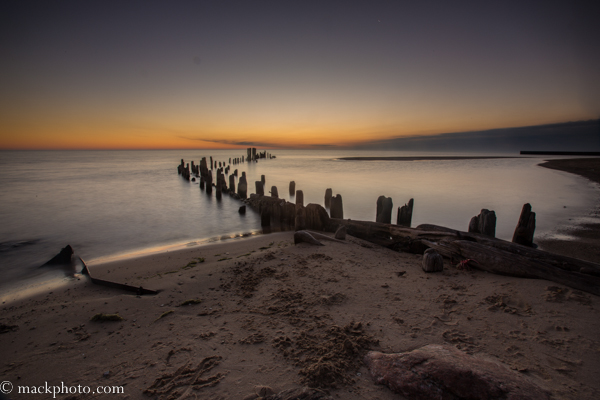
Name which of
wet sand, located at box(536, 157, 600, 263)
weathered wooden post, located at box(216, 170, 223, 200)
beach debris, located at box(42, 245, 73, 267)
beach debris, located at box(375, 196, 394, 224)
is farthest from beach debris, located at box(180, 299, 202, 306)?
weathered wooden post, located at box(216, 170, 223, 200)

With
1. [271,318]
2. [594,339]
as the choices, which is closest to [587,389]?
[594,339]

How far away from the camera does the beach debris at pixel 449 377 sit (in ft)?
6.40

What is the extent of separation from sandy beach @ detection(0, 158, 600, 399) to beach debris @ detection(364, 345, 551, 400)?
0.12 m

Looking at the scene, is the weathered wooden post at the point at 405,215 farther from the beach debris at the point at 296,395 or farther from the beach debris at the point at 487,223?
the beach debris at the point at 296,395

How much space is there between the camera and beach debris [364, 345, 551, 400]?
1951 millimetres

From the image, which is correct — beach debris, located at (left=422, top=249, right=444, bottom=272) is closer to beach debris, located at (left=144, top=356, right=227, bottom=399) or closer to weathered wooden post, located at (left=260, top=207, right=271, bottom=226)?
beach debris, located at (left=144, top=356, right=227, bottom=399)

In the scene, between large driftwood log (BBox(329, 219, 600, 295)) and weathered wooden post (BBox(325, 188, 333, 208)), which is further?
weathered wooden post (BBox(325, 188, 333, 208))

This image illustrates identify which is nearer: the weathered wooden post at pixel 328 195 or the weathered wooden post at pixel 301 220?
the weathered wooden post at pixel 301 220

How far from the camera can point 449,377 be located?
6.70ft

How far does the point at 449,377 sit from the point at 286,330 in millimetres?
1645

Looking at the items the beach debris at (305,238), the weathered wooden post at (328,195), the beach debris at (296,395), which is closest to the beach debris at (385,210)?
the beach debris at (305,238)

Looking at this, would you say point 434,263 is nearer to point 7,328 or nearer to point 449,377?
point 449,377

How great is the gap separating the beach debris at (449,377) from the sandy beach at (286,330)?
117 mm

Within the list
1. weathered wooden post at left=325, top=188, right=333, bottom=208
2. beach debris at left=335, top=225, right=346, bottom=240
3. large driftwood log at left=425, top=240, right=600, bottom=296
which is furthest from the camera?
weathered wooden post at left=325, top=188, right=333, bottom=208
